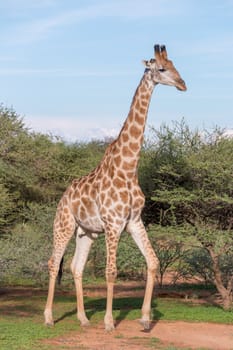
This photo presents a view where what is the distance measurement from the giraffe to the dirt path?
254mm

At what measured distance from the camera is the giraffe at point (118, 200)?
33.8 ft

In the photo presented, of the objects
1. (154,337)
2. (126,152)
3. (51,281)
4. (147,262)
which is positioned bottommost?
(154,337)

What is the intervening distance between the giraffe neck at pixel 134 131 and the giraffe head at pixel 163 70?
0.19 meters

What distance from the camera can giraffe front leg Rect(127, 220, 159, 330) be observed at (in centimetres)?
1023

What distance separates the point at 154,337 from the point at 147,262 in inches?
43.9

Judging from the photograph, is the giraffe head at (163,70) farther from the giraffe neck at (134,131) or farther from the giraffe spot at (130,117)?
the giraffe spot at (130,117)

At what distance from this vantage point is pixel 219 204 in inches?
484

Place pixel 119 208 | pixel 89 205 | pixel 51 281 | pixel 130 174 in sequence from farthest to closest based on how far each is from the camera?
pixel 51 281 < pixel 89 205 < pixel 130 174 < pixel 119 208

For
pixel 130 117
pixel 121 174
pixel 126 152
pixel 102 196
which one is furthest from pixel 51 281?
pixel 130 117

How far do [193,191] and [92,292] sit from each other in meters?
4.64

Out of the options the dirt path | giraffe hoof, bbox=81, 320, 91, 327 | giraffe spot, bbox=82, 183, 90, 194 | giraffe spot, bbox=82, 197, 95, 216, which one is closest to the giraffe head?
giraffe spot, bbox=82, 183, 90, 194

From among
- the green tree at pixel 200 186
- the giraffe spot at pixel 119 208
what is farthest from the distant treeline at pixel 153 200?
the giraffe spot at pixel 119 208

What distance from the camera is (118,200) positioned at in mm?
10461

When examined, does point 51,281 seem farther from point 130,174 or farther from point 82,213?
point 130,174
